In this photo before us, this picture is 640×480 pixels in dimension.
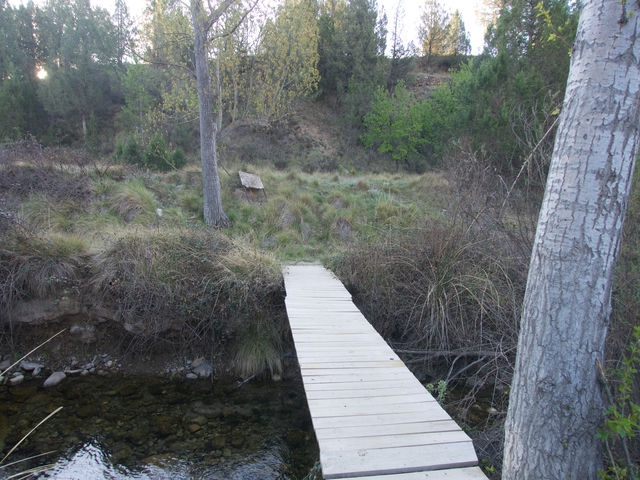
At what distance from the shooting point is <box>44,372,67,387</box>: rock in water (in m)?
4.90

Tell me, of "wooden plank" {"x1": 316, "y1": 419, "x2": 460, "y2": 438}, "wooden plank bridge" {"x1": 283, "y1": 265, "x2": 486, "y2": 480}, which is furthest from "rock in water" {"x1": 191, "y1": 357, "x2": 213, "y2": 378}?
"wooden plank" {"x1": 316, "y1": 419, "x2": 460, "y2": 438}

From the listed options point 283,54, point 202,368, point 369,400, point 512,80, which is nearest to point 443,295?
point 369,400

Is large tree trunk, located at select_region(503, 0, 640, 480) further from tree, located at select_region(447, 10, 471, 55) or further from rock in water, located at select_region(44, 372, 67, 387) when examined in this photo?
tree, located at select_region(447, 10, 471, 55)

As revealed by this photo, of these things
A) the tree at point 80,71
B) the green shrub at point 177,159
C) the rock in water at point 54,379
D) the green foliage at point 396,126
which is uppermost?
the tree at point 80,71

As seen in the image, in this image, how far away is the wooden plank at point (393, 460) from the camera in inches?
86.0

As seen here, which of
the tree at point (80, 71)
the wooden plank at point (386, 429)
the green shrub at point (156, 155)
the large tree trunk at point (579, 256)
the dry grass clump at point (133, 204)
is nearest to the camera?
the large tree trunk at point (579, 256)

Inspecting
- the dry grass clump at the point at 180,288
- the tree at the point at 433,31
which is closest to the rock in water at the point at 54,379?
the dry grass clump at the point at 180,288

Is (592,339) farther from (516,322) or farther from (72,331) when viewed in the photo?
(72,331)

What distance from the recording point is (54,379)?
4.98 m

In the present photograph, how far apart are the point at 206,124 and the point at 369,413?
23.3ft

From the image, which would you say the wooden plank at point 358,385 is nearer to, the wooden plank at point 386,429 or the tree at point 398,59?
the wooden plank at point 386,429

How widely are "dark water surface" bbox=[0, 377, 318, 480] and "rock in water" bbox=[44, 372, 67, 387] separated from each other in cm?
7

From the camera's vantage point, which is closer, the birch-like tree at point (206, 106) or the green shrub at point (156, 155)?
the birch-like tree at point (206, 106)

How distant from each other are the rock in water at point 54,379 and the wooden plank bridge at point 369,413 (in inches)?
125
